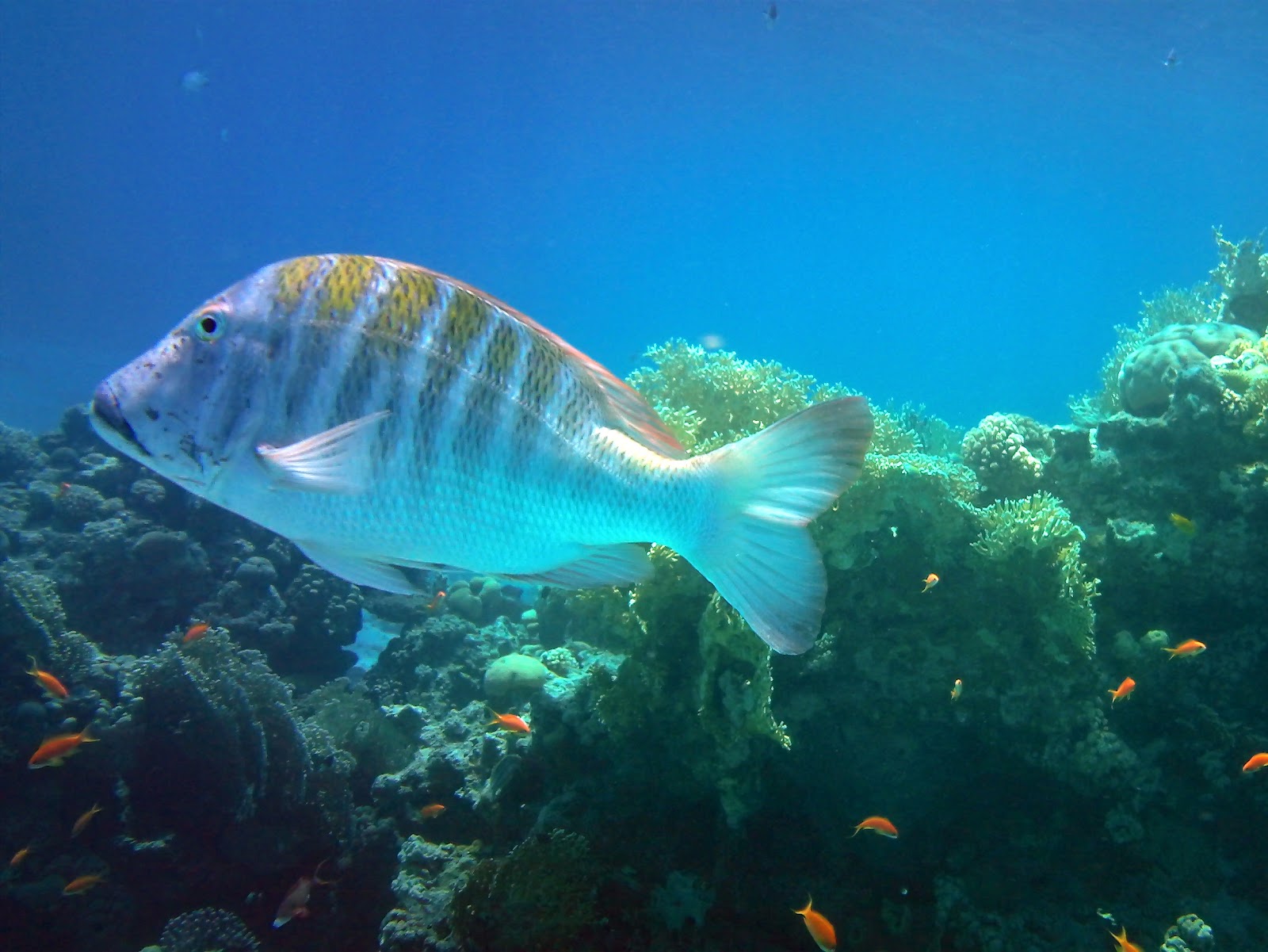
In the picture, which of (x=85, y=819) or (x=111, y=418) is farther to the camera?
(x=85, y=819)

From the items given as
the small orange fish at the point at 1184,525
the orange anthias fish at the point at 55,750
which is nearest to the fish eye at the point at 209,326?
the orange anthias fish at the point at 55,750

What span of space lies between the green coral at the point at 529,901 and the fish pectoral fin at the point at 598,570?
268 cm

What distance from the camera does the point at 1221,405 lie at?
17.2 feet

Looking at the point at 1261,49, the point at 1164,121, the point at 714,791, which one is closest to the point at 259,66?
the point at 714,791

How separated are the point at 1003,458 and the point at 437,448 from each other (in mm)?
6090

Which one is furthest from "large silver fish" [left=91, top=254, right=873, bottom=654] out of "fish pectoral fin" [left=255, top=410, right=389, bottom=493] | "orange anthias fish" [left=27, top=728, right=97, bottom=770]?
"orange anthias fish" [left=27, top=728, right=97, bottom=770]

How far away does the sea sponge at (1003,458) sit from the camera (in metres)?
5.95

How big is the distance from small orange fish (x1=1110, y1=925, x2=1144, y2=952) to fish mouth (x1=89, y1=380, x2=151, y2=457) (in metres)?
4.92

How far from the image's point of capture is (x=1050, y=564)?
421 cm

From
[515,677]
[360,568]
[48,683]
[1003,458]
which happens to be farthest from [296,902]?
[1003,458]

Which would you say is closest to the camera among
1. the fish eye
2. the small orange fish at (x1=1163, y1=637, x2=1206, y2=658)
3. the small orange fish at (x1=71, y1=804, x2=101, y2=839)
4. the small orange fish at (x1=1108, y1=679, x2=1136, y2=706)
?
the fish eye

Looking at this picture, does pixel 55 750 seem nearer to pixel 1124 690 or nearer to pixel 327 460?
pixel 327 460

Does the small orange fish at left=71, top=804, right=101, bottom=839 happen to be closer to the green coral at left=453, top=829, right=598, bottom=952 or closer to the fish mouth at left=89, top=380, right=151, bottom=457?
the green coral at left=453, top=829, right=598, bottom=952

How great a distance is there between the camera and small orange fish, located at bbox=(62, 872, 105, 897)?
469 centimetres
